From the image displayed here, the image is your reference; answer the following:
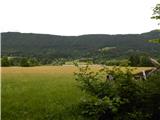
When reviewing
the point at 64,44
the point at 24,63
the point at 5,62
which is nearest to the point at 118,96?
the point at 24,63

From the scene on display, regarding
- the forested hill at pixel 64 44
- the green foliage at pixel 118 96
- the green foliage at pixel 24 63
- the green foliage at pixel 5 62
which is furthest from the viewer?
the forested hill at pixel 64 44

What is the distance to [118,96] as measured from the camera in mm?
16766

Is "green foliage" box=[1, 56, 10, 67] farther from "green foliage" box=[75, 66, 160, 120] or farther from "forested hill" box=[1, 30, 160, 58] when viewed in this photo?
"green foliage" box=[75, 66, 160, 120]

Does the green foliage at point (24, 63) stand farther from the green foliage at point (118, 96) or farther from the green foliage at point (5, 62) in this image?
the green foliage at point (118, 96)

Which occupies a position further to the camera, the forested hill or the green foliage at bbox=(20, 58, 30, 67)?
the forested hill

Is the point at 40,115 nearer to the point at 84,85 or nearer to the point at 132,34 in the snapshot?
the point at 84,85

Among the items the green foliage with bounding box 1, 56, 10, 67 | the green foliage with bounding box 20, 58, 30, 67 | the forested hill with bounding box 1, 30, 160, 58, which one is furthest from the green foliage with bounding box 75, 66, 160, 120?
the forested hill with bounding box 1, 30, 160, 58

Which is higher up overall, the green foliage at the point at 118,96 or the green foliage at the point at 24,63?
the green foliage at the point at 118,96

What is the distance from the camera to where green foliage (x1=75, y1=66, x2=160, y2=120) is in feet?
53.6

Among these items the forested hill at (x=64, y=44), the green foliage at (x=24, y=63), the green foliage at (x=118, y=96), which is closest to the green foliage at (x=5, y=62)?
the green foliage at (x=24, y=63)

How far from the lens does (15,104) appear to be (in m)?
18.5

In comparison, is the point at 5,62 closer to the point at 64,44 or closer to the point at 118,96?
the point at 64,44

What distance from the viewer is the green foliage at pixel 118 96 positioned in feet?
53.6

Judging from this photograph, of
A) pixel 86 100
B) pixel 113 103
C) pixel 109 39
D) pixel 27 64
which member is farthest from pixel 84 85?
pixel 109 39
